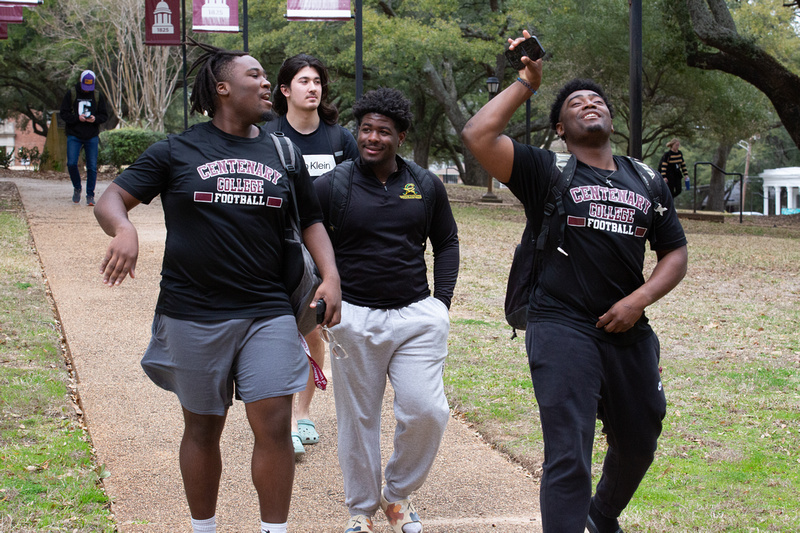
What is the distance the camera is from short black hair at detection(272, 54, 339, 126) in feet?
15.8

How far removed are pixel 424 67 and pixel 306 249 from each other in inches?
968

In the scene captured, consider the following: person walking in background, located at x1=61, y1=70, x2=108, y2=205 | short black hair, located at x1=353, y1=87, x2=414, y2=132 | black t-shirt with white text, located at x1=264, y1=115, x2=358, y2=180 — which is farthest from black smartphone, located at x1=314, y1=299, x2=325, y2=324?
person walking in background, located at x1=61, y1=70, x2=108, y2=205

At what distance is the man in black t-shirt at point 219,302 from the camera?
10.5ft

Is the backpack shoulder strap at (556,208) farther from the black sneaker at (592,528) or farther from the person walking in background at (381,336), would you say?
the black sneaker at (592,528)

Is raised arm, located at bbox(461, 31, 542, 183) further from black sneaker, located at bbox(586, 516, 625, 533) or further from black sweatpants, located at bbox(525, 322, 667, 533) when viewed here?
black sneaker, located at bbox(586, 516, 625, 533)

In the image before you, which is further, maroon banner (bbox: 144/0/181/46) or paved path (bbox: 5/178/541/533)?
maroon banner (bbox: 144/0/181/46)

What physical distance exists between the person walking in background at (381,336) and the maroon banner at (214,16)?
42.7 feet

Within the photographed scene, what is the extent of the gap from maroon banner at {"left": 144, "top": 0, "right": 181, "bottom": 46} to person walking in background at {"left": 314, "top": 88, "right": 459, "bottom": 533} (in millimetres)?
15152

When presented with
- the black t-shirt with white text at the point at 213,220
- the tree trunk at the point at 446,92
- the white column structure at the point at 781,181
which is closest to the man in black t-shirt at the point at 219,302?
→ the black t-shirt with white text at the point at 213,220

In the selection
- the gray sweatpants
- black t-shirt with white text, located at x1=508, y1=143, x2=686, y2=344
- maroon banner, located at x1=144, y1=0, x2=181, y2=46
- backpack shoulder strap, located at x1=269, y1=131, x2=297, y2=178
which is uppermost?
maroon banner, located at x1=144, y1=0, x2=181, y2=46

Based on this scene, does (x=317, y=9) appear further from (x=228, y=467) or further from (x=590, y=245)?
(x=590, y=245)

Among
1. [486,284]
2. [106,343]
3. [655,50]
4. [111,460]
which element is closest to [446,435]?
[111,460]

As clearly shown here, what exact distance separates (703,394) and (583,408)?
10.6 ft

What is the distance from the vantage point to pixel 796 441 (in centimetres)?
508
